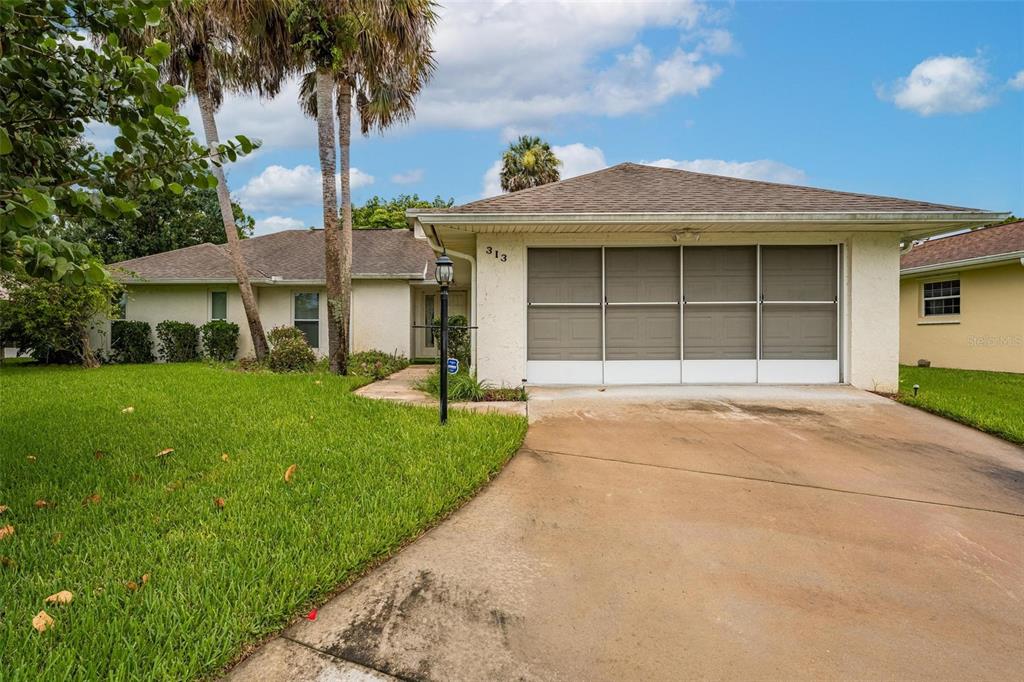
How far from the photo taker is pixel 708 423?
5496 mm

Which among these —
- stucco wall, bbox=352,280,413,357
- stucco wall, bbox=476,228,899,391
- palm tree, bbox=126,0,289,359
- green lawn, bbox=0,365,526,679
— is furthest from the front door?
green lawn, bbox=0,365,526,679

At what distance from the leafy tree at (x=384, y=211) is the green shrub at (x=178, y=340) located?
15.8 m

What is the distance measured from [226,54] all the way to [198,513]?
12.7m

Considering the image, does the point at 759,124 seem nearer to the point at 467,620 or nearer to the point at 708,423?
the point at 708,423

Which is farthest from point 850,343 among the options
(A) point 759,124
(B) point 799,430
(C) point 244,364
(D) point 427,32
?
(C) point 244,364

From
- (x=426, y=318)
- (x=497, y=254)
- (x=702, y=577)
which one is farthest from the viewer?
(x=426, y=318)

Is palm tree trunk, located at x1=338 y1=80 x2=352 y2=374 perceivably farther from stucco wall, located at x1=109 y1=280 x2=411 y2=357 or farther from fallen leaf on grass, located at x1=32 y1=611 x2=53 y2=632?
fallen leaf on grass, located at x1=32 y1=611 x2=53 y2=632

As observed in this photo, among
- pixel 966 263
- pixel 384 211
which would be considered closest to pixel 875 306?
pixel 966 263

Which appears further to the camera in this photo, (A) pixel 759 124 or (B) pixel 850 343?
(A) pixel 759 124

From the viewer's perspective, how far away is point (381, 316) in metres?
14.1

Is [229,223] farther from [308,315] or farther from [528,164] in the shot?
[528,164]

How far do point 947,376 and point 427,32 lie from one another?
13.3 meters

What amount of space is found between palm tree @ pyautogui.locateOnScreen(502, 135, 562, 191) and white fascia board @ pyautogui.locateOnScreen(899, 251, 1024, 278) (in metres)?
14.8

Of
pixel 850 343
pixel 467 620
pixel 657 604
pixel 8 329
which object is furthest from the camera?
pixel 8 329
